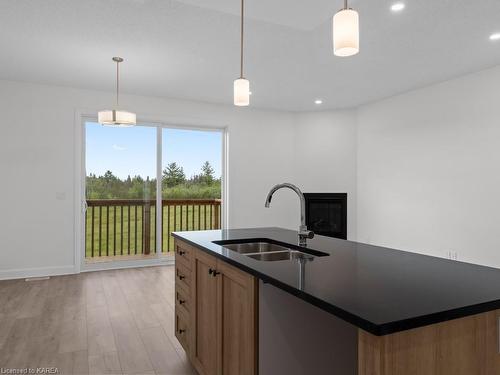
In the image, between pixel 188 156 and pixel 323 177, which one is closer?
pixel 188 156

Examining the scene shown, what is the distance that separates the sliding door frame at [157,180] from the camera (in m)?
4.98

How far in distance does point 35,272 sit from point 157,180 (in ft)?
6.82

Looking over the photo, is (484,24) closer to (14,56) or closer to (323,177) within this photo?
(323,177)

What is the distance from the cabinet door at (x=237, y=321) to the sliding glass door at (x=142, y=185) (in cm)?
398

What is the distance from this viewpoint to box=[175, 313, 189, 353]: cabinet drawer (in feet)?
7.63

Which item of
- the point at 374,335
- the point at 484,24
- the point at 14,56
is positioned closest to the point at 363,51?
the point at 484,24

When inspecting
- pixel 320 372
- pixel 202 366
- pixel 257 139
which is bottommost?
pixel 202 366

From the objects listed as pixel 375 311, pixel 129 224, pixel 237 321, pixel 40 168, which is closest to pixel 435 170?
pixel 237 321

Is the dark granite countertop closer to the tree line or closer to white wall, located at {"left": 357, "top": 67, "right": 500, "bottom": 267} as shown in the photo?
white wall, located at {"left": 357, "top": 67, "right": 500, "bottom": 267}

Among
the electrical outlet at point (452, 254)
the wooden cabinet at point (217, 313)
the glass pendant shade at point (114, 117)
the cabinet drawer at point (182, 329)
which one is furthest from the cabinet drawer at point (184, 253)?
the electrical outlet at point (452, 254)

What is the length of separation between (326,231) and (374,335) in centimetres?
568

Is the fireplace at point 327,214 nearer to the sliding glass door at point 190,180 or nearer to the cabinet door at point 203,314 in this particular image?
the sliding glass door at point 190,180

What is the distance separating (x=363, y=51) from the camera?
3666 mm

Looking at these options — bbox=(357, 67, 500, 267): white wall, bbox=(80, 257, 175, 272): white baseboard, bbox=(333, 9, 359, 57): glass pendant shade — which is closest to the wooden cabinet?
bbox=(333, 9, 359, 57): glass pendant shade
